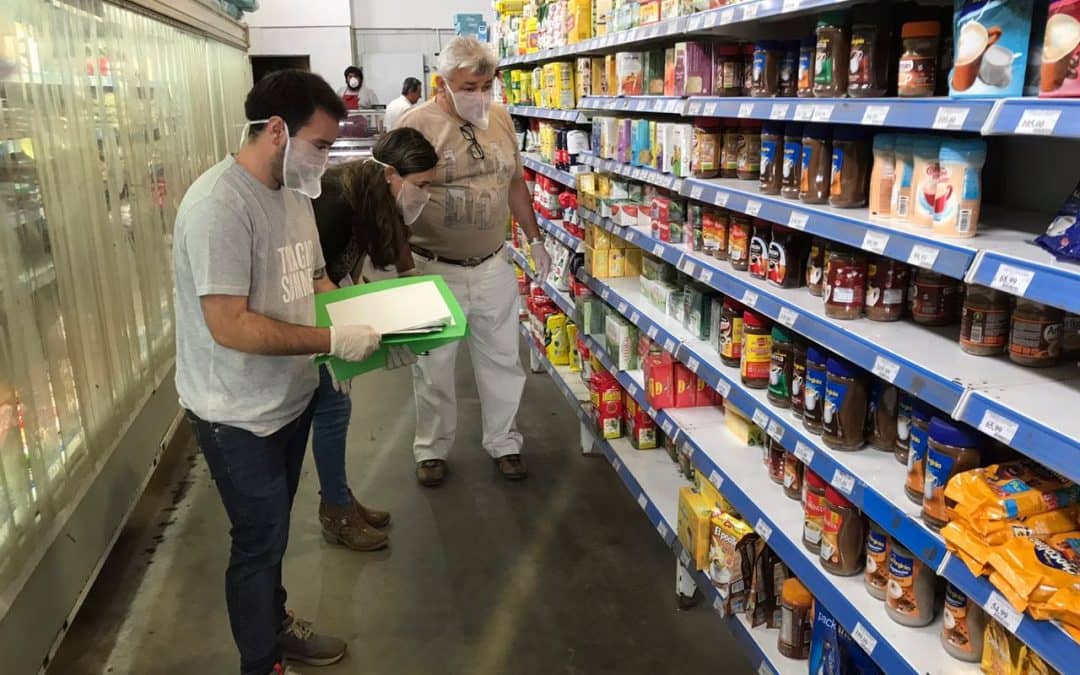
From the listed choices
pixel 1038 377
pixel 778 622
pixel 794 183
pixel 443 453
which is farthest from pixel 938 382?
pixel 443 453

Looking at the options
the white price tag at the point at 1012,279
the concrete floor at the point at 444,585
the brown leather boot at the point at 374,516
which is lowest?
the concrete floor at the point at 444,585

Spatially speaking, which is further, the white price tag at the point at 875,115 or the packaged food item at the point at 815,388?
the packaged food item at the point at 815,388

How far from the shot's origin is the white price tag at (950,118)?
1.51m

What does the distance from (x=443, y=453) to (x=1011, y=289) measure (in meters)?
3.12

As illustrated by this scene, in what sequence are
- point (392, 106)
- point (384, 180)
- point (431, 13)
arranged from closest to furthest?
1. point (384, 180)
2. point (392, 106)
3. point (431, 13)

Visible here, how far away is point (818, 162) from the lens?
216 centimetres

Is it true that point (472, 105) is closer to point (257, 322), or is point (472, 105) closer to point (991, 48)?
point (257, 322)

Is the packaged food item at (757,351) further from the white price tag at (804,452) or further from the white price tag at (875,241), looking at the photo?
the white price tag at (875,241)

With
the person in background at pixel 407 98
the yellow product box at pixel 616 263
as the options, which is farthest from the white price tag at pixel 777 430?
the person in background at pixel 407 98

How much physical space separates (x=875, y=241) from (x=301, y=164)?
4.64ft

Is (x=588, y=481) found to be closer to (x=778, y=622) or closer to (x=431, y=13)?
(x=778, y=622)

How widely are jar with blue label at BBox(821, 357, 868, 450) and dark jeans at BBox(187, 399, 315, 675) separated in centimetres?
149

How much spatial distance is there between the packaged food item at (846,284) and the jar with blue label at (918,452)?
0.32 metres

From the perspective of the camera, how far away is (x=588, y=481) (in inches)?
163
